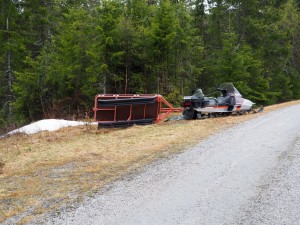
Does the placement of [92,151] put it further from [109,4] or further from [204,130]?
[109,4]

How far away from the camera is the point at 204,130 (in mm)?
10656

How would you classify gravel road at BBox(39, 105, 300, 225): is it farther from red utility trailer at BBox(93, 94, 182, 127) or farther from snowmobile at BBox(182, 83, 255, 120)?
snowmobile at BBox(182, 83, 255, 120)

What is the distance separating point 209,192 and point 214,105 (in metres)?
9.21

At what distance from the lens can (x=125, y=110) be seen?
40.3 feet

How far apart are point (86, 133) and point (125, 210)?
7238mm

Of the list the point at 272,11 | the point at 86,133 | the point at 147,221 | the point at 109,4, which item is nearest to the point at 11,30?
the point at 109,4

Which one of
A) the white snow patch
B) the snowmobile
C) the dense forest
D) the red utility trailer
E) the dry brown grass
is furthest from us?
the dense forest

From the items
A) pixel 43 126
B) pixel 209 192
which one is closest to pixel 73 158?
pixel 209 192

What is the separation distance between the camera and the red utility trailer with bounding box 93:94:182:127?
39.2 ft

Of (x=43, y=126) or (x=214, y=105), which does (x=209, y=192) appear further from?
(x=214, y=105)

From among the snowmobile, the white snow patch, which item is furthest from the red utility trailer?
the snowmobile

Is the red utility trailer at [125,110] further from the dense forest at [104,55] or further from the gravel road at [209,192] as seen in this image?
the dense forest at [104,55]

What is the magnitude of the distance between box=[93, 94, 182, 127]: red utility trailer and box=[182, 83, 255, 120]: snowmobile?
142 centimetres

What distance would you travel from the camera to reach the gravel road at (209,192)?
4.18 meters
